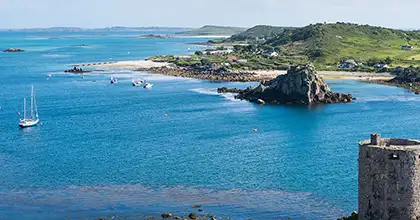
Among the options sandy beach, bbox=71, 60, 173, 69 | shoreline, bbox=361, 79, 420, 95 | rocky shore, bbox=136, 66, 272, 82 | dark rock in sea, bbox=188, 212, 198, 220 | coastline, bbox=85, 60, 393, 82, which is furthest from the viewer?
sandy beach, bbox=71, 60, 173, 69

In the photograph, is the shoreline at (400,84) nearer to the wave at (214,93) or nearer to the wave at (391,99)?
the wave at (391,99)

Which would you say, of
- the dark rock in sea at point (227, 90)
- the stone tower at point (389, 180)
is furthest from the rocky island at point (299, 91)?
the stone tower at point (389, 180)

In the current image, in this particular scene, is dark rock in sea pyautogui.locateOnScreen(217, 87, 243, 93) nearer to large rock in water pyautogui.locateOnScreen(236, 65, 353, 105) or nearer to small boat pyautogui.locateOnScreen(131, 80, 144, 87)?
large rock in water pyautogui.locateOnScreen(236, 65, 353, 105)

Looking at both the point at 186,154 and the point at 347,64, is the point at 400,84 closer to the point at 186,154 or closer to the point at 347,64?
the point at 347,64

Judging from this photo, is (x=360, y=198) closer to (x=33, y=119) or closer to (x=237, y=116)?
(x=237, y=116)

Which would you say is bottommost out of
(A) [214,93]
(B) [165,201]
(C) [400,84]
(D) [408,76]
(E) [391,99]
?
(B) [165,201]

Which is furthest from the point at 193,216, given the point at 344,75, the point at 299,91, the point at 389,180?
the point at 344,75

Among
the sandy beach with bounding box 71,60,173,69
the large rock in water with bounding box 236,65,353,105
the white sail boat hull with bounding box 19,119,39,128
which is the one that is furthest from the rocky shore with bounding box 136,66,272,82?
the white sail boat hull with bounding box 19,119,39,128
